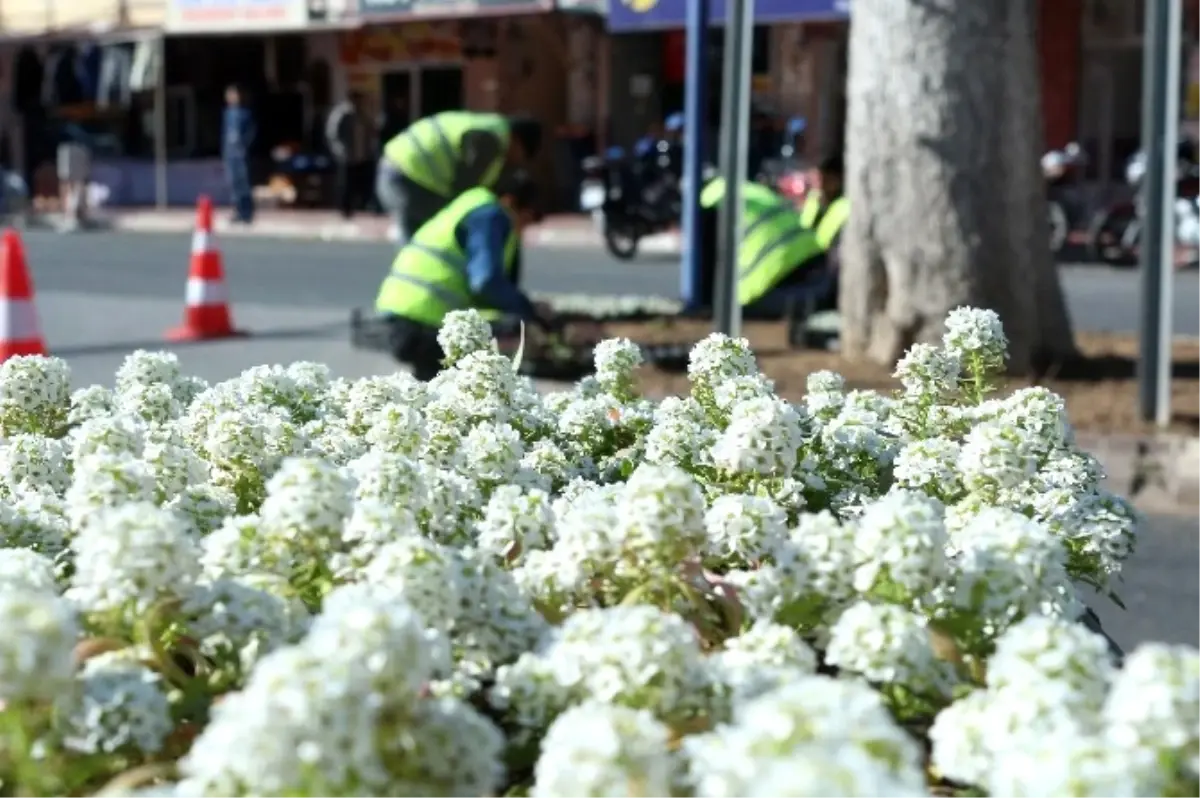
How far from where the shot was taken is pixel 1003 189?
923cm

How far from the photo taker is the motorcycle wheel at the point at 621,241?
20.9 m

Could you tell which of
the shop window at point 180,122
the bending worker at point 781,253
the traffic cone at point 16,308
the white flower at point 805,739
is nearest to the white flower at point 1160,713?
the white flower at point 805,739

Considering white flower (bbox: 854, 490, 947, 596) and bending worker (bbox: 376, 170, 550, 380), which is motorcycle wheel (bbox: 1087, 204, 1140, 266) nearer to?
bending worker (bbox: 376, 170, 550, 380)

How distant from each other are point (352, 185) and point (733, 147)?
1931 centimetres

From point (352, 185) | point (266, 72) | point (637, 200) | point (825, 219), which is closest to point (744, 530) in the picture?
point (825, 219)

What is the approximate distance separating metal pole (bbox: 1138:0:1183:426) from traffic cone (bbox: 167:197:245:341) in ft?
20.9

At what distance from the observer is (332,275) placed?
1872 cm

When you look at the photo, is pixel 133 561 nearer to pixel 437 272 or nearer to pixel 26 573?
pixel 26 573

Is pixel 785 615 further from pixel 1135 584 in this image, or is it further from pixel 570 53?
pixel 570 53

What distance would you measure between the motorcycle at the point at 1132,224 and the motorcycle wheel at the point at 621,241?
468 cm

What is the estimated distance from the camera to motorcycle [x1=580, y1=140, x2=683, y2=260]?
2089cm

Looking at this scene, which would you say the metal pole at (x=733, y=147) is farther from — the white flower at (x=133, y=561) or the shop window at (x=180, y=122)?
the shop window at (x=180, y=122)

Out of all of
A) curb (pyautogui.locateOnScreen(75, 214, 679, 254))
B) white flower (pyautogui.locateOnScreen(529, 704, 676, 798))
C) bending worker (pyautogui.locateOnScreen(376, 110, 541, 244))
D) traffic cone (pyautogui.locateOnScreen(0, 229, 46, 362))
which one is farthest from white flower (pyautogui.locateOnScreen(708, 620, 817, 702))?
curb (pyautogui.locateOnScreen(75, 214, 679, 254))

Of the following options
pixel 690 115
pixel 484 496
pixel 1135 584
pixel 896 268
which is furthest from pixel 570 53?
pixel 484 496
